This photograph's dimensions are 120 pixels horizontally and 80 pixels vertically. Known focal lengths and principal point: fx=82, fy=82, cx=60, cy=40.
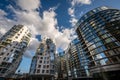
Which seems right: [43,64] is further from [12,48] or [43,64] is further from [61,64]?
[61,64]

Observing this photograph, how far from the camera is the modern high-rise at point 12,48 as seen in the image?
138ft

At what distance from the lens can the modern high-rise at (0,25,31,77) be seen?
4218 centimetres

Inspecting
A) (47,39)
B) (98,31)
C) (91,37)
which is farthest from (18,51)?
(98,31)

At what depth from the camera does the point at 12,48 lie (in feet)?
159

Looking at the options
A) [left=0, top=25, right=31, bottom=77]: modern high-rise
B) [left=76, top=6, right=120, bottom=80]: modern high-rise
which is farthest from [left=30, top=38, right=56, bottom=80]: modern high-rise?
[left=76, top=6, right=120, bottom=80]: modern high-rise

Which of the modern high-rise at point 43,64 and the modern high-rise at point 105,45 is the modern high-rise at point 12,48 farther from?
the modern high-rise at point 105,45

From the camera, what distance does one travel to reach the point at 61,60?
3617 inches

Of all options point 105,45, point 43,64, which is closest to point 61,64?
point 43,64

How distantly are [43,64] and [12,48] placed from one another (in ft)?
69.0

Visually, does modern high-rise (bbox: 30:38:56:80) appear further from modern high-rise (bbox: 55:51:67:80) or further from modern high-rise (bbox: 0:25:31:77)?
modern high-rise (bbox: 55:51:67:80)

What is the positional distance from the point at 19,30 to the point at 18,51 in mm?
15916

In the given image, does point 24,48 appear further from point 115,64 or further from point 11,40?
point 115,64

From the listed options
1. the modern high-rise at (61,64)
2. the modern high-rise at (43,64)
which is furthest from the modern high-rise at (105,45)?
the modern high-rise at (61,64)

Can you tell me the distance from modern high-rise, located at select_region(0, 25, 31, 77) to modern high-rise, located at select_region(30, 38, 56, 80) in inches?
428
